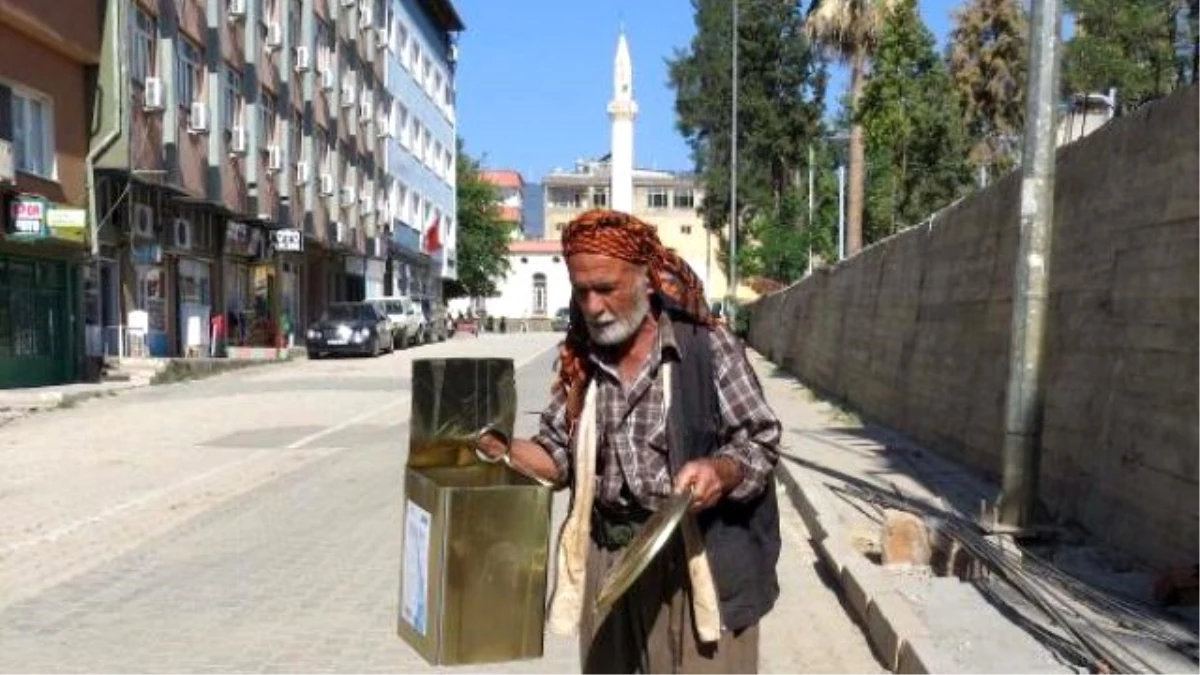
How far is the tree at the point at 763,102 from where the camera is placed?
60500 millimetres

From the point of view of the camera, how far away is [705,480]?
9.75 ft

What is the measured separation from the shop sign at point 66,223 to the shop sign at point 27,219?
0.91ft

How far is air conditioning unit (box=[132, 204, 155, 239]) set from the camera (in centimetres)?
2978

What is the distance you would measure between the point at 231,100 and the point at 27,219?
1381cm

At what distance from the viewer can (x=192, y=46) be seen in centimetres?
3322

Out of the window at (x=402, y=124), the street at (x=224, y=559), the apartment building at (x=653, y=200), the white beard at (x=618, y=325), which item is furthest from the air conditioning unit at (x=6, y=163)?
the apartment building at (x=653, y=200)

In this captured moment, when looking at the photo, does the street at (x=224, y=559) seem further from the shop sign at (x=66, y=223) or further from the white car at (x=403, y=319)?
the white car at (x=403, y=319)

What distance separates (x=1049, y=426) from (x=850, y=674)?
4118mm

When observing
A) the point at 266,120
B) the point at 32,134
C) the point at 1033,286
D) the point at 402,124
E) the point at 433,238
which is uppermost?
the point at 402,124

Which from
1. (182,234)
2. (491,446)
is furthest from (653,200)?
(491,446)

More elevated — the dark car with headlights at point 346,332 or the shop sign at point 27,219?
the shop sign at point 27,219

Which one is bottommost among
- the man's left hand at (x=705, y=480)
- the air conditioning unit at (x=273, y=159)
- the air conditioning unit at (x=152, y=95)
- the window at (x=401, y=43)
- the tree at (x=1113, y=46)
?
the man's left hand at (x=705, y=480)

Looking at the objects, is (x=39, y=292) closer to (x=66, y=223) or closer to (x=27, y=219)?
(x=66, y=223)

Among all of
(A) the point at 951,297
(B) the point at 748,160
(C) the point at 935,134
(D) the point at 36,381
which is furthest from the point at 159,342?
(B) the point at 748,160
